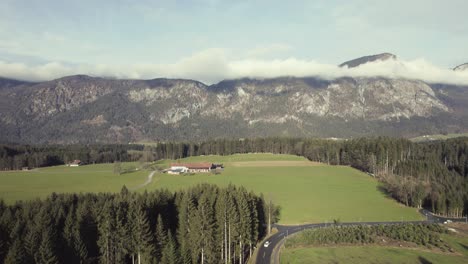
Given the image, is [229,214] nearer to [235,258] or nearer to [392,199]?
[235,258]

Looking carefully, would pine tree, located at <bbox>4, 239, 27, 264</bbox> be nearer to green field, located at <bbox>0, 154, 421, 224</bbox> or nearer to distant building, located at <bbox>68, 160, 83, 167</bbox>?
green field, located at <bbox>0, 154, 421, 224</bbox>

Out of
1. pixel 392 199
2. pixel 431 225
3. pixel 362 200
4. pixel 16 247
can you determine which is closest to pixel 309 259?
pixel 431 225

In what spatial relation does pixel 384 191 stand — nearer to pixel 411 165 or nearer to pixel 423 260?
pixel 411 165

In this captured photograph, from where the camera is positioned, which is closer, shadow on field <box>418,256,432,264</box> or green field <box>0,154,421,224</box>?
shadow on field <box>418,256,432,264</box>

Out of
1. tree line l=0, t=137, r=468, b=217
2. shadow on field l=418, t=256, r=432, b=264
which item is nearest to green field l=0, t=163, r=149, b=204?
tree line l=0, t=137, r=468, b=217

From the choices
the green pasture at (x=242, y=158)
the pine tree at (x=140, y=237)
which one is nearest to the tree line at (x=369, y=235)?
the pine tree at (x=140, y=237)

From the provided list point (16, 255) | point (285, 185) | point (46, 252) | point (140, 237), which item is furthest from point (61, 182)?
point (16, 255)

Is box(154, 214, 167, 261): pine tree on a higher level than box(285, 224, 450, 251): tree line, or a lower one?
higher
